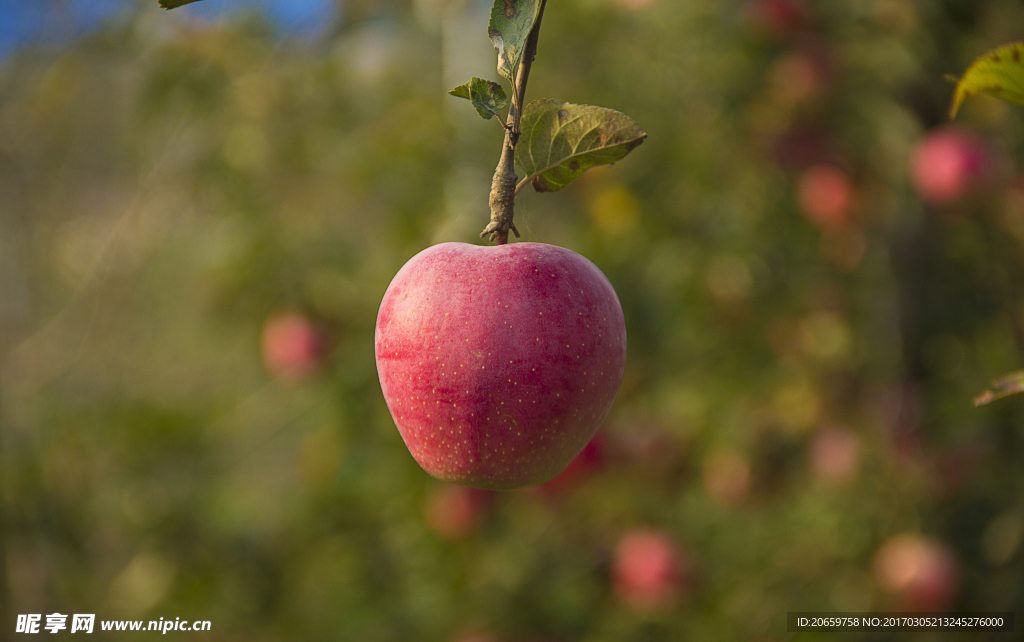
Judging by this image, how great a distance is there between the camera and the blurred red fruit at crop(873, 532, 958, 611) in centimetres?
137

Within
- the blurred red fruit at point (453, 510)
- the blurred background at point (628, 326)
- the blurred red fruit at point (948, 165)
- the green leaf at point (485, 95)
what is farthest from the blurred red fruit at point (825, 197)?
the green leaf at point (485, 95)

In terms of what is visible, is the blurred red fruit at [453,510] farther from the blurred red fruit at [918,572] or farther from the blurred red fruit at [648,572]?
the blurred red fruit at [918,572]

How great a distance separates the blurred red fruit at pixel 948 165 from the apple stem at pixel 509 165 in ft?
4.34

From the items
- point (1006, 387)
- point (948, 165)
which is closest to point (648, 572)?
point (948, 165)

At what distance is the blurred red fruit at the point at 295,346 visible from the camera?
1.64 meters

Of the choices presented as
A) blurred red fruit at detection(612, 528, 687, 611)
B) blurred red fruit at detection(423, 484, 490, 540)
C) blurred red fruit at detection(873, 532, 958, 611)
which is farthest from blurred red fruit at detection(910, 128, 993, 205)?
blurred red fruit at detection(423, 484, 490, 540)

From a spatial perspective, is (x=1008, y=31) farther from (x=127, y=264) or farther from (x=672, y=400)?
(x=127, y=264)

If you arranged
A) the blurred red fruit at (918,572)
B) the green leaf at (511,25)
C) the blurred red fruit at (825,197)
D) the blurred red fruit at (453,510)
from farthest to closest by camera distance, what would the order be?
the blurred red fruit at (825,197), the blurred red fruit at (453,510), the blurred red fruit at (918,572), the green leaf at (511,25)

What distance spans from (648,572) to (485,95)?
141 centimetres

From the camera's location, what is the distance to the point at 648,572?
1.57 m

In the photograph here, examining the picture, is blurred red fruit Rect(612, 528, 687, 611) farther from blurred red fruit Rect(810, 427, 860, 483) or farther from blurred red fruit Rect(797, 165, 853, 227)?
blurred red fruit Rect(797, 165, 853, 227)

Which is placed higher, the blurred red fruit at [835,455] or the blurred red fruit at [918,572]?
the blurred red fruit at [835,455]

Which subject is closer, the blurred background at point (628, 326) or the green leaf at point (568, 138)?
the green leaf at point (568, 138)

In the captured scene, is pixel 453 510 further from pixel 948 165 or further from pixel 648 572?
pixel 948 165
